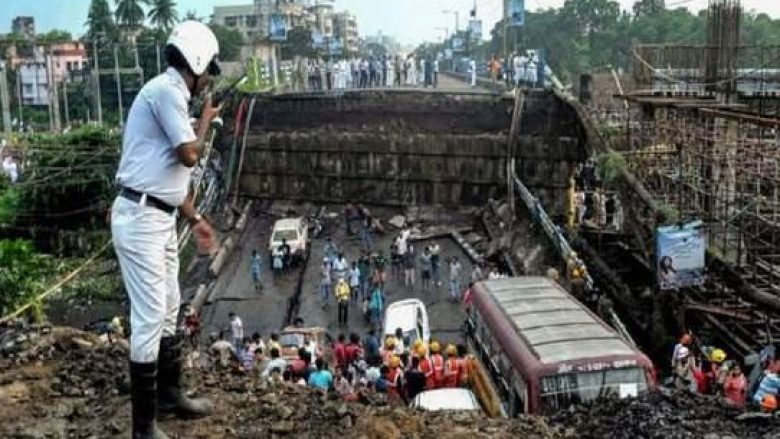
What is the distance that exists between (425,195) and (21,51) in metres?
44.9

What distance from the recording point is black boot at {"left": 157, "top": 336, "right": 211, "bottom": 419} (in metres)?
5.61

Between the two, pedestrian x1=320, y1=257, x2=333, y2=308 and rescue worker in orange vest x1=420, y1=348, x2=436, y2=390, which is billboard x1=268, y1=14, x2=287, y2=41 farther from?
rescue worker in orange vest x1=420, y1=348, x2=436, y2=390

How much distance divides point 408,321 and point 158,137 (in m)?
14.8

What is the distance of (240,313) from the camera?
25.6 m

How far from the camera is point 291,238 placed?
29438mm

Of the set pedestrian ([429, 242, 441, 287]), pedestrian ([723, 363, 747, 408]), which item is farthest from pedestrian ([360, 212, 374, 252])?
pedestrian ([723, 363, 747, 408])

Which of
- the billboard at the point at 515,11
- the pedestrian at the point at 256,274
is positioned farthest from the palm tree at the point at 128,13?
the pedestrian at the point at 256,274

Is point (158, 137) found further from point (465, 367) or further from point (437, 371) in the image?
point (465, 367)

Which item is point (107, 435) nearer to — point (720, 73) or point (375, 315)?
point (375, 315)

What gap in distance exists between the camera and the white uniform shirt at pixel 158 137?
4918 millimetres

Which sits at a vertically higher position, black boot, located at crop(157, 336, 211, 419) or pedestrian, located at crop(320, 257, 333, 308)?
black boot, located at crop(157, 336, 211, 419)

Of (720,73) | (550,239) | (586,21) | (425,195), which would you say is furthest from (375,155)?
(586,21)

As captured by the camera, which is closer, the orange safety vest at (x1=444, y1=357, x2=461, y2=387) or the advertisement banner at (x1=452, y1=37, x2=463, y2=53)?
the orange safety vest at (x1=444, y1=357, x2=461, y2=387)

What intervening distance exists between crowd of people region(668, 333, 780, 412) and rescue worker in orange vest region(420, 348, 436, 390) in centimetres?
333
